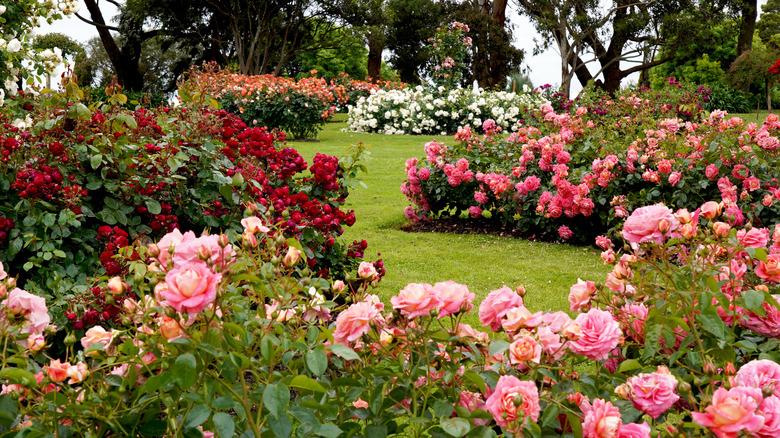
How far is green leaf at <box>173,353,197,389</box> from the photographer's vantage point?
1.08 meters

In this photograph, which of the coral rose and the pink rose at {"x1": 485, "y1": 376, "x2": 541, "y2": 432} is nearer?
the pink rose at {"x1": 485, "y1": 376, "x2": 541, "y2": 432}

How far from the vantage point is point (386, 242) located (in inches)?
233

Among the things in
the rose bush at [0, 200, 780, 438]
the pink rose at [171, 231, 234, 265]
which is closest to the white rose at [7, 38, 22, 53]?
the rose bush at [0, 200, 780, 438]

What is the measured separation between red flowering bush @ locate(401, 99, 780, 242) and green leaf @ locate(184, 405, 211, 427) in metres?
3.36

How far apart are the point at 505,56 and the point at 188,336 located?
26.9 meters

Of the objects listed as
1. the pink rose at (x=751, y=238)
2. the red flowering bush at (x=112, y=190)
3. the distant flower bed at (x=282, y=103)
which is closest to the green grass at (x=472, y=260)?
the red flowering bush at (x=112, y=190)

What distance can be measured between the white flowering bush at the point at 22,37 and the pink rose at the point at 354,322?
20.2 ft

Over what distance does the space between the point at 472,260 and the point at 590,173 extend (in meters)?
1.13

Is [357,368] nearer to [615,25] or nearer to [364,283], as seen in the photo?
[364,283]

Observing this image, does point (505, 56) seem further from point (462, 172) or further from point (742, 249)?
point (742, 249)

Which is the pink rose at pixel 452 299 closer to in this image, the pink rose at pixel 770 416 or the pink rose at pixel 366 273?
the pink rose at pixel 366 273

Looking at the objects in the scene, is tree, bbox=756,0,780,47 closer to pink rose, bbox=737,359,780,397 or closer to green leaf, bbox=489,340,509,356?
pink rose, bbox=737,359,780,397

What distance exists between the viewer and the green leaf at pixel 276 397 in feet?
3.53

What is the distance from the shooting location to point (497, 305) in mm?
1396
